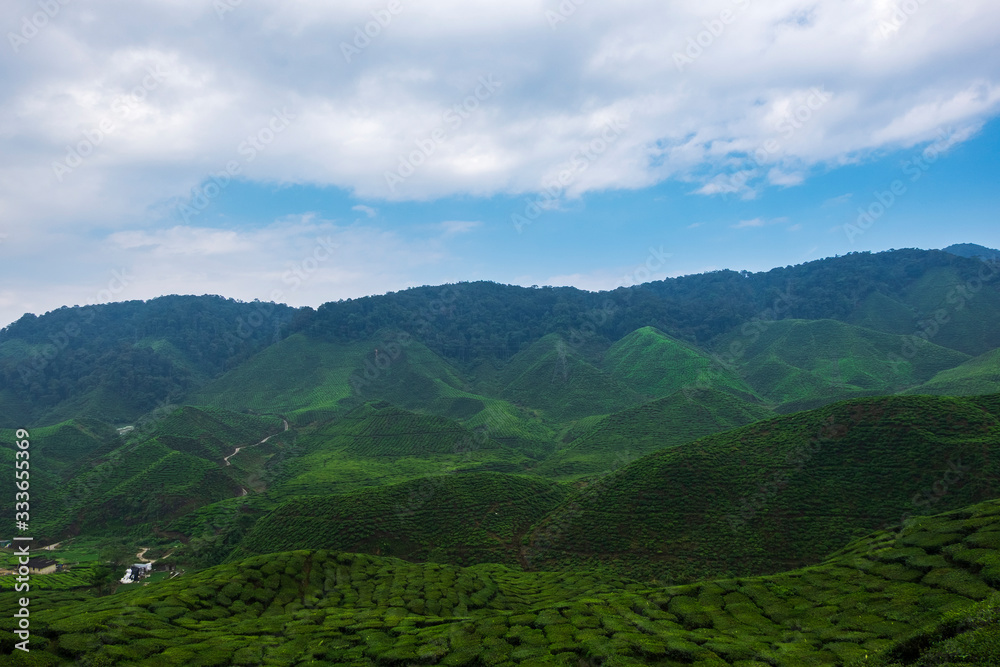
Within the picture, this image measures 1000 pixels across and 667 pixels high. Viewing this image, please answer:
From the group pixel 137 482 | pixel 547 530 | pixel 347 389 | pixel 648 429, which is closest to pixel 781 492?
pixel 547 530

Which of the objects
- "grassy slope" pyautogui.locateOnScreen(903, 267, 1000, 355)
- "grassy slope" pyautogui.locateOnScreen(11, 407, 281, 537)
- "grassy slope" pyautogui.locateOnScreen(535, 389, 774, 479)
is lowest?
"grassy slope" pyautogui.locateOnScreen(535, 389, 774, 479)

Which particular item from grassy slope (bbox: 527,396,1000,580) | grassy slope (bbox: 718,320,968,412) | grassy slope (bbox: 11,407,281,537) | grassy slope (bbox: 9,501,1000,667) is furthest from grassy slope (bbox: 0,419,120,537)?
grassy slope (bbox: 718,320,968,412)

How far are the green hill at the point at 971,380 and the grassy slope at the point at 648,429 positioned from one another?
3344 cm

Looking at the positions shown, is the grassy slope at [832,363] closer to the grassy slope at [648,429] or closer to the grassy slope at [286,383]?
the grassy slope at [648,429]

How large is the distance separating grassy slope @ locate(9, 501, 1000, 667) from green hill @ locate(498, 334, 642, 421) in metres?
114

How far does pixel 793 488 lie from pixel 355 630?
41.4 m

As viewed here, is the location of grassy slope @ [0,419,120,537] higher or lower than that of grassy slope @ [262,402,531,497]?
higher

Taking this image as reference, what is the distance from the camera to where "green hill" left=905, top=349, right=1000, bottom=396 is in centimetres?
9394

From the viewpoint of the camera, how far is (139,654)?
18.2 metres

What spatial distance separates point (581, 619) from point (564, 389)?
5356 inches

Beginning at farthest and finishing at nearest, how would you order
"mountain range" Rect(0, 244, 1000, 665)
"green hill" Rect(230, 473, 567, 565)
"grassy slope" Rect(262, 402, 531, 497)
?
"grassy slope" Rect(262, 402, 531, 497) → "green hill" Rect(230, 473, 567, 565) → "mountain range" Rect(0, 244, 1000, 665)

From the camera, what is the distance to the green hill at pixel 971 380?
93.9 metres

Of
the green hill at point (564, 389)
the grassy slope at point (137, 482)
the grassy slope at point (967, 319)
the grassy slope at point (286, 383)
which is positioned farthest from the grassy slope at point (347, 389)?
the grassy slope at point (967, 319)

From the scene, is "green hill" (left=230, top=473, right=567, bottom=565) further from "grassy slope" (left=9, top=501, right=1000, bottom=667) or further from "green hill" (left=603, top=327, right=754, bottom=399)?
"green hill" (left=603, top=327, right=754, bottom=399)
